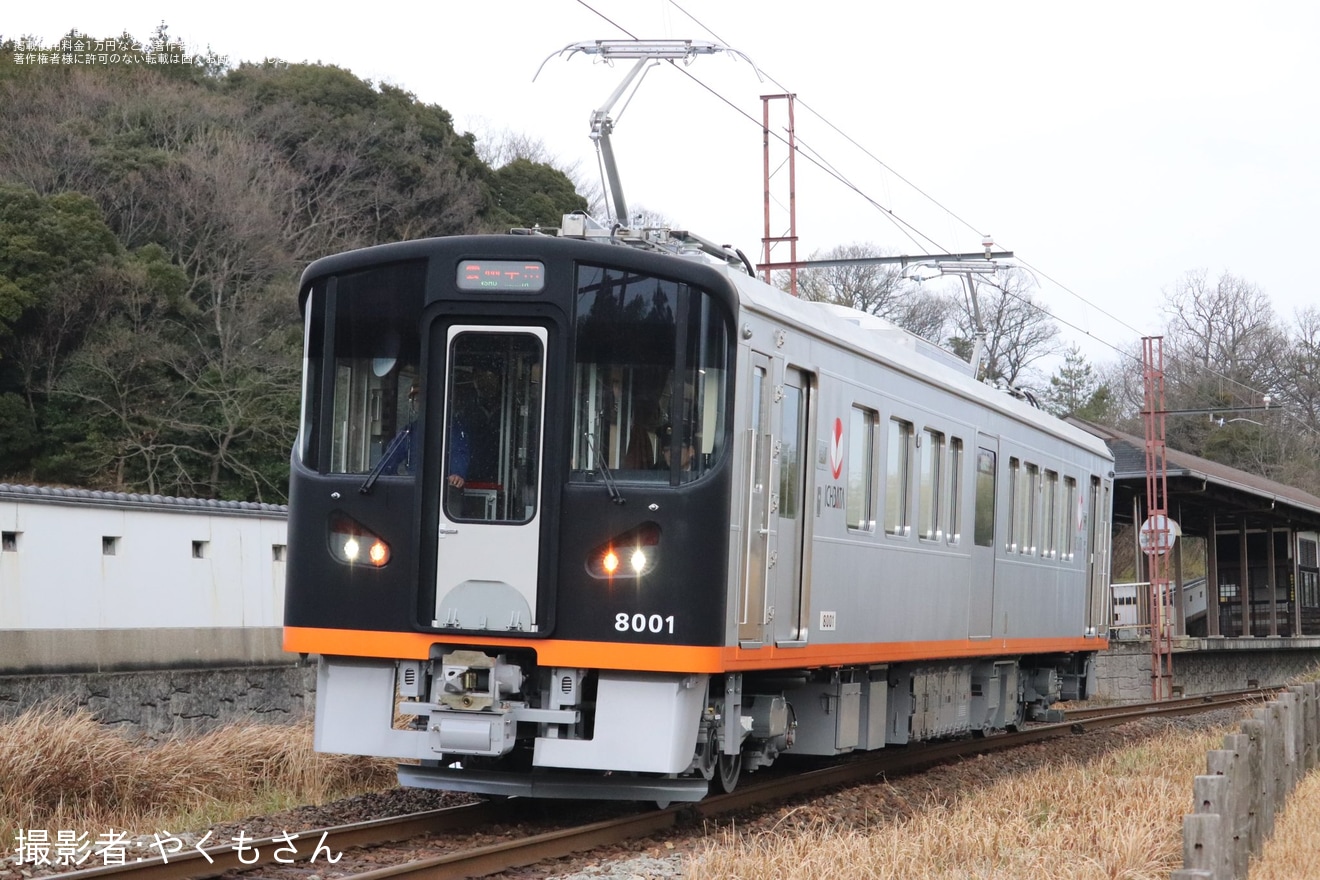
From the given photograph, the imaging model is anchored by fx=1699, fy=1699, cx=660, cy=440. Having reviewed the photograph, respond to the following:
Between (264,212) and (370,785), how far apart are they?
23061 millimetres

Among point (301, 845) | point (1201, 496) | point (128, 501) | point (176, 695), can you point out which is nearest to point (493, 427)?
point (301, 845)

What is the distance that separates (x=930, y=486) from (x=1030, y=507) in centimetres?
348

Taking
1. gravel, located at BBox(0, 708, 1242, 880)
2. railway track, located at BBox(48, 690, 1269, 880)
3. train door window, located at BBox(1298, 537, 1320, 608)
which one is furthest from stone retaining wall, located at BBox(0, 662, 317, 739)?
train door window, located at BBox(1298, 537, 1320, 608)

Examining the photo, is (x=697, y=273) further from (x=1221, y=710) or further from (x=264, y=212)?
(x=264, y=212)

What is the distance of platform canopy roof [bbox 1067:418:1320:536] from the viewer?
2982 centimetres

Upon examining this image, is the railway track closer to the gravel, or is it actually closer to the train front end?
the gravel

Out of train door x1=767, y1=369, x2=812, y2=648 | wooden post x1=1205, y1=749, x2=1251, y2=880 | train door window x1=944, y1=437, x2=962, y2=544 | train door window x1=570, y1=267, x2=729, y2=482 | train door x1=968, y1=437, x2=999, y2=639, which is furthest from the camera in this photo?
train door x1=968, y1=437, x2=999, y2=639

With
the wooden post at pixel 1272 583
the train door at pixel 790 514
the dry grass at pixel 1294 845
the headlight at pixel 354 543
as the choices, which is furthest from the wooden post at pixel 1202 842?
the wooden post at pixel 1272 583

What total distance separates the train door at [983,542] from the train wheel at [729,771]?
419 centimetres

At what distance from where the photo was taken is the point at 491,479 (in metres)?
8.93

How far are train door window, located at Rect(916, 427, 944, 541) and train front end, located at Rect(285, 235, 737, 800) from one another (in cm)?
387

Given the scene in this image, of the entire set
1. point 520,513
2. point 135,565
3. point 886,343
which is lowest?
point 135,565

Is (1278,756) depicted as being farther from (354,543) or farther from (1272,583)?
(1272,583)

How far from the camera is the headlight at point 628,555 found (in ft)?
28.6
